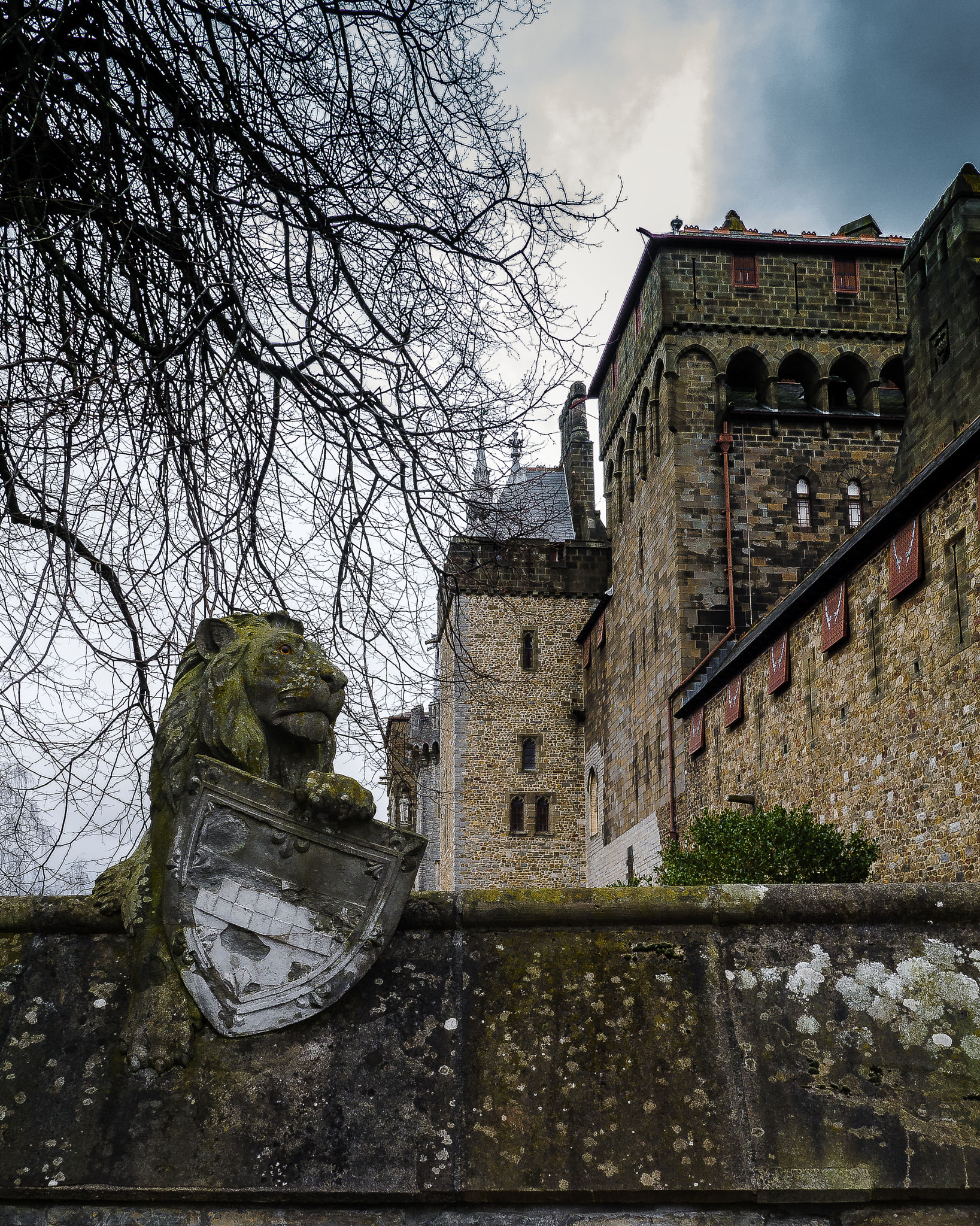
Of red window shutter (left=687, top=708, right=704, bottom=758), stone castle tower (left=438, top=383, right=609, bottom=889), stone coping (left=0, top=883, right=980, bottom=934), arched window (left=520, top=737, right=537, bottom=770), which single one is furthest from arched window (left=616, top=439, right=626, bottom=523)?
stone coping (left=0, top=883, right=980, bottom=934)

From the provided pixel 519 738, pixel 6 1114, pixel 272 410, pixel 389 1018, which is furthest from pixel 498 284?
pixel 519 738

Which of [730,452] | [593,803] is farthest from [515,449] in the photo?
[593,803]

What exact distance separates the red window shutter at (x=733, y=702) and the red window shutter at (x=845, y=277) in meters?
11.0

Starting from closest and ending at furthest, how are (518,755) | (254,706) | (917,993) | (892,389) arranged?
(917,993) → (254,706) → (892,389) → (518,755)

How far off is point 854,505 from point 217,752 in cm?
2251

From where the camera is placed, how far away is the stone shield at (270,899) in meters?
2.37

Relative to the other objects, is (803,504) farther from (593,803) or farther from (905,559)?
(593,803)

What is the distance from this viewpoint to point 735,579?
22.8 m

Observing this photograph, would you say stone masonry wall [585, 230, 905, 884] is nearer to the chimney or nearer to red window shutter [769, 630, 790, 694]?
red window shutter [769, 630, 790, 694]

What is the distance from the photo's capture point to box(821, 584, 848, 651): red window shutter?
13.6 m

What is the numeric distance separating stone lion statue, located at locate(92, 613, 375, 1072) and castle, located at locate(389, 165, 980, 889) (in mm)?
2045

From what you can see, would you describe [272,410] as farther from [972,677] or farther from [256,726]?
[972,677]

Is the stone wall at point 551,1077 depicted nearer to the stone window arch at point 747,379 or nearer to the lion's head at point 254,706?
the lion's head at point 254,706

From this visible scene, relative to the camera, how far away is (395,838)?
8.14 feet
